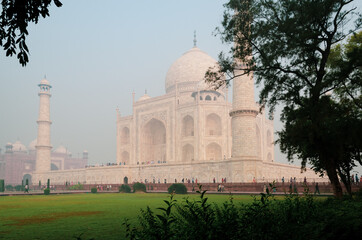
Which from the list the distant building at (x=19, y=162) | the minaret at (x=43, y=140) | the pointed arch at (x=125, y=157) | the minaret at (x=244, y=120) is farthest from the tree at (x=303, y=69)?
the distant building at (x=19, y=162)

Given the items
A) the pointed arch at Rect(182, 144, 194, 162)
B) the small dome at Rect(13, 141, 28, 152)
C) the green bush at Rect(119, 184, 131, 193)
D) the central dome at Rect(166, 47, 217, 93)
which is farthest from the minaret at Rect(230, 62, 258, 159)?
the small dome at Rect(13, 141, 28, 152)

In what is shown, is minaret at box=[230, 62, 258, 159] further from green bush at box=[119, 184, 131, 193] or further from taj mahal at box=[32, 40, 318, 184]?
green bush at box=[119, 184, 131, 193]

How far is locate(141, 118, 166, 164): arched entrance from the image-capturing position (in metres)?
46.1

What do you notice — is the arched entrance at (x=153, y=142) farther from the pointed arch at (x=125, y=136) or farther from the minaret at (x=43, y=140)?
the minaret at (x=43, y=140)

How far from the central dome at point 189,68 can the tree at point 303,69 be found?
34.2 meters

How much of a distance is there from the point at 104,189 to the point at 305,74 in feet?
87.7

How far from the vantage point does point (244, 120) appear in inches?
1078

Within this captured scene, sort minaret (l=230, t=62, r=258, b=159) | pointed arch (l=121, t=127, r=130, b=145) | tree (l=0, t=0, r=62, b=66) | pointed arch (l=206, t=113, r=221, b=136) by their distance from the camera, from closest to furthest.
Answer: tree (l=0, t=0, r=62, b=66), minaret (l=230, t=62, r=258, b=159), pointed arch (l=206, t=113, r=221, b=136), pointed arch (l=121, t=127, r=130, b=145)

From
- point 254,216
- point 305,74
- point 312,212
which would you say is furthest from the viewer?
point 305,74

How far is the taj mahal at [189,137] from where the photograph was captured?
91.0ft

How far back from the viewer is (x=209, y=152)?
41188mm

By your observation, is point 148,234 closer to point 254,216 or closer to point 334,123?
point 254,216

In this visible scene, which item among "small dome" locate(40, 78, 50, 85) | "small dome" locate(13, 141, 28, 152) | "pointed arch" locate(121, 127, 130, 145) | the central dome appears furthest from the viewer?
"small dome" locate(13, 141, 28, 152)

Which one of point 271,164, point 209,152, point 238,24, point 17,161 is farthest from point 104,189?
point 17,161
